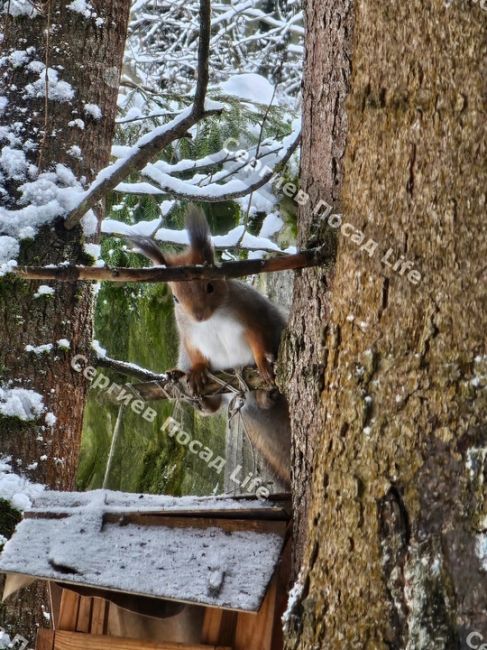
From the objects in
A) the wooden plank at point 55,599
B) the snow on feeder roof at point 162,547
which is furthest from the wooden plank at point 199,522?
the wooden plank at point 55,599

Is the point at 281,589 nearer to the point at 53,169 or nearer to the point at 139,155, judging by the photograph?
the point at 139,155

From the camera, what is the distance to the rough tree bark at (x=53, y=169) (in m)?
2.78

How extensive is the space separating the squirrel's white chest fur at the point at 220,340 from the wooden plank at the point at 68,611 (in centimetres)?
107

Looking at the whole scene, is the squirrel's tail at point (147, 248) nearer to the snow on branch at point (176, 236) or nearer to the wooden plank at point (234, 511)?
the snow on branch at point (176, 236)

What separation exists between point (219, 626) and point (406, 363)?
0.89 m

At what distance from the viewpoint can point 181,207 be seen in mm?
4520

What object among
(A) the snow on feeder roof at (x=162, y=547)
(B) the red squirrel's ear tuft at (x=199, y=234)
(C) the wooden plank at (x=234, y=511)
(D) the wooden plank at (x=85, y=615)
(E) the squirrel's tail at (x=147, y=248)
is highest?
(B) the red squirrel's ear tuft at (x=199, y=234)

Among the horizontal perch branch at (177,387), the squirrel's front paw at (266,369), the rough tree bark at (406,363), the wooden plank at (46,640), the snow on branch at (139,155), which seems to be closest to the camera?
the rough tree bark at (406,363)

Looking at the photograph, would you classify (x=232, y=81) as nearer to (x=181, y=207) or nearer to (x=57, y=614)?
(x=181, y=207)

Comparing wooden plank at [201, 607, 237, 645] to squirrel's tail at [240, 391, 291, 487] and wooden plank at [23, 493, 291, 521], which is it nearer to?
wooden plank at [23, 493, 291, 521]

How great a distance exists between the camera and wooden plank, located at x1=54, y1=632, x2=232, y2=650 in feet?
6.35

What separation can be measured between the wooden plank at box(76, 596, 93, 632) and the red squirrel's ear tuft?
1150 millimetres

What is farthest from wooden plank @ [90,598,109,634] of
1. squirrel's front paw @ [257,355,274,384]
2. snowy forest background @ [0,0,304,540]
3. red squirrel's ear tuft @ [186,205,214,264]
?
red squirrel's ear tuft @ [186,205,214,264]

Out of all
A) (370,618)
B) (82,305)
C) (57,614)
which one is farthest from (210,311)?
(370,618)
